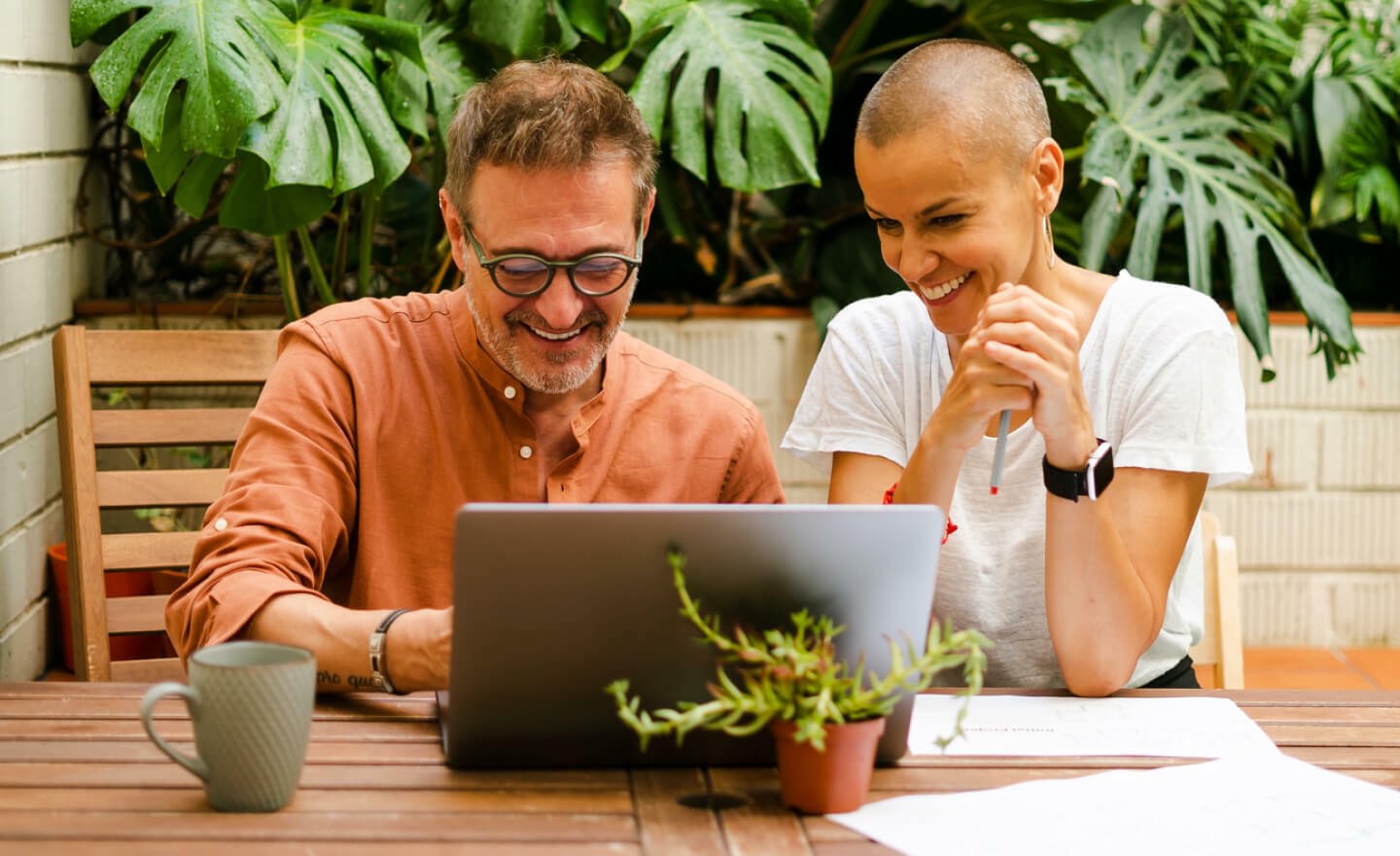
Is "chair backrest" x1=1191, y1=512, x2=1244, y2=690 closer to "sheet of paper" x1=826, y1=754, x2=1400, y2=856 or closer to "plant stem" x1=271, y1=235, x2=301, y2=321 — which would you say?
"sheet of paper" x1=826, y1=754, x2=1400, y2=856

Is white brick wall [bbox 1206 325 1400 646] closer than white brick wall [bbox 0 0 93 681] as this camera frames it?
No

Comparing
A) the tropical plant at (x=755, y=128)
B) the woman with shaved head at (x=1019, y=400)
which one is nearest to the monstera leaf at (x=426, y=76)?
the tropical plant at (x=755, y=128)

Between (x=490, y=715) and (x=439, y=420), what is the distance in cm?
66

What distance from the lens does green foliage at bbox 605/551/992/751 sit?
1.04 metres

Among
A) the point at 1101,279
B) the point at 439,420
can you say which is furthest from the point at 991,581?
the point at 439,420

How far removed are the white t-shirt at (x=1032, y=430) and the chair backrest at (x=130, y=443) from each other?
0.97 m

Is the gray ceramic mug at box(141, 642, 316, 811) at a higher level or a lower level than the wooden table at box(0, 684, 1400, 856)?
→ higher

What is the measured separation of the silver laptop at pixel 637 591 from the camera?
3.46 ft

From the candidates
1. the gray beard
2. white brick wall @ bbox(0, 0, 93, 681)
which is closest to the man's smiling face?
the gray beard

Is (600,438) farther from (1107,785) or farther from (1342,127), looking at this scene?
(1342,127)

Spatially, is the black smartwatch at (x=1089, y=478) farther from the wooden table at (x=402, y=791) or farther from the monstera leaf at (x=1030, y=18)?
the monstera leaf at (x=1030, y=18)

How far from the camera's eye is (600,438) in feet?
5.89

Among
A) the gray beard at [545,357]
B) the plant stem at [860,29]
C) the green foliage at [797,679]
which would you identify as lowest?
the green foliage at [797,679]

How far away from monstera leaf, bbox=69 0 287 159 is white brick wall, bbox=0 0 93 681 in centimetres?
45
